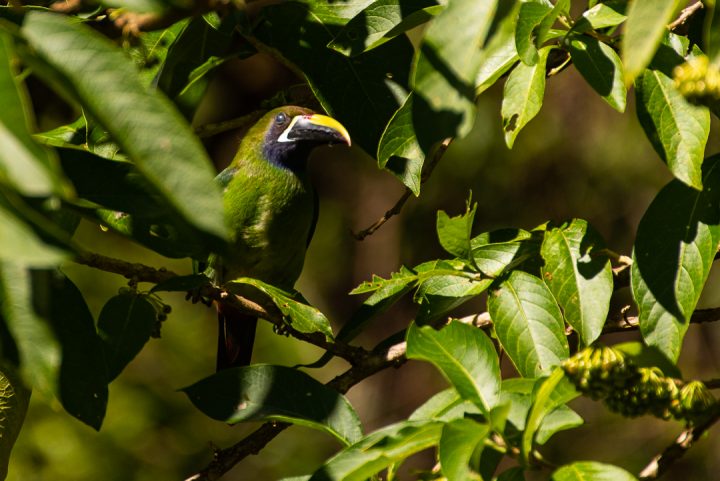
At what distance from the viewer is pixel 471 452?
1.50 meters

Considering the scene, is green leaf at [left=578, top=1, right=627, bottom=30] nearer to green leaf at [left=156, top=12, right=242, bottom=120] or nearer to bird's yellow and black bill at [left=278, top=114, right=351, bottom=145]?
green leaf at [left=156, top=12, right=242, bottom=120]

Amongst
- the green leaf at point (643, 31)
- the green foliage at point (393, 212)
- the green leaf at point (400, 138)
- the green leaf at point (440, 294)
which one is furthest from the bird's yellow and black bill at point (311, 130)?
the green leaf at point (643, 31)

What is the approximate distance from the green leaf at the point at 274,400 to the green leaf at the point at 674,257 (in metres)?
0.62

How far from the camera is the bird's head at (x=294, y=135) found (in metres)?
3.76

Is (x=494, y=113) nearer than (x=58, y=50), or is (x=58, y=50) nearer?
(x=58, y=50)

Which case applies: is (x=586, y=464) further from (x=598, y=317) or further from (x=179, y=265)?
(x=179, y=265)

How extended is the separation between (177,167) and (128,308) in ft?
3.73

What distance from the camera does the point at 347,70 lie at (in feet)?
7.42

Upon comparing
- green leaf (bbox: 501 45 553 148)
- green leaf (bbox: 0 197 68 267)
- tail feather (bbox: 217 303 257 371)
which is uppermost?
green leaf (bbox: 0 197 68 267)

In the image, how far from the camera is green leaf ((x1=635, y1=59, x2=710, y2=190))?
1698mm

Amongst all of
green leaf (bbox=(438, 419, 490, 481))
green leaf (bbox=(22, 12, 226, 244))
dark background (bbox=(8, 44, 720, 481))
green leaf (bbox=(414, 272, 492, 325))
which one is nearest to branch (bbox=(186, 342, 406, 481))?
green leaf (bbox=(414, 272, 492, 325))

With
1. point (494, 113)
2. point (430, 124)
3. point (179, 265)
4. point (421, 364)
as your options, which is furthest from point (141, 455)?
point (430, 124)

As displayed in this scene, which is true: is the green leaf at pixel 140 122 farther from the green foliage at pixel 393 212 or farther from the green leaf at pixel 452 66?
the green leaf at pixel 452 66

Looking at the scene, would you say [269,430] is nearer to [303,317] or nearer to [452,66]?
[303,317]
